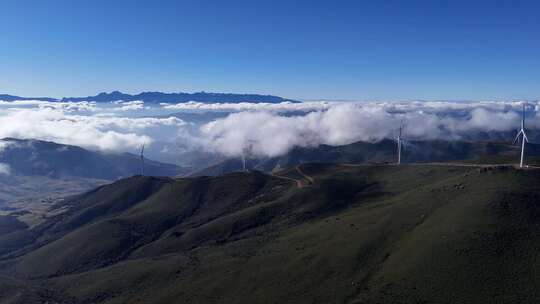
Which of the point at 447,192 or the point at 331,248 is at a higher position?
the point at 447,192

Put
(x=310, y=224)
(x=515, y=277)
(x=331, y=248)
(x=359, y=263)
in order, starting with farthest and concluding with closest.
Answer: (x=310, y=224) → (x=331, y=248) → (x=359, y=263) → (x=515, y=277)

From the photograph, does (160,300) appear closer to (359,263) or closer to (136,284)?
(136,284)

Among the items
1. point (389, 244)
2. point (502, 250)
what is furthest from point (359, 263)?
point (502, 250)

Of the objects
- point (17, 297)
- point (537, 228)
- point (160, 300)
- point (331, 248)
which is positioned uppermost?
point (537, 228)

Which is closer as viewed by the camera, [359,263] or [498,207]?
[359,263]

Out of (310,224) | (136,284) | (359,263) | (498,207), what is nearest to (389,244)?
(359,263)

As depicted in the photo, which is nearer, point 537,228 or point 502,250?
point 502,250

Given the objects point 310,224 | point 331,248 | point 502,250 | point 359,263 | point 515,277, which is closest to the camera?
point 515,277

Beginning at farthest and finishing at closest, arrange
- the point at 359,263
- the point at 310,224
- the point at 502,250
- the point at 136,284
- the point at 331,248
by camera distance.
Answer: the point at 310,224 → the point at 136,284 → the point at 331,248 → the point at 359,263 → the point at 502,250

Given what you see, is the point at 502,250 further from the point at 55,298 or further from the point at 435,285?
the point at 55,298
